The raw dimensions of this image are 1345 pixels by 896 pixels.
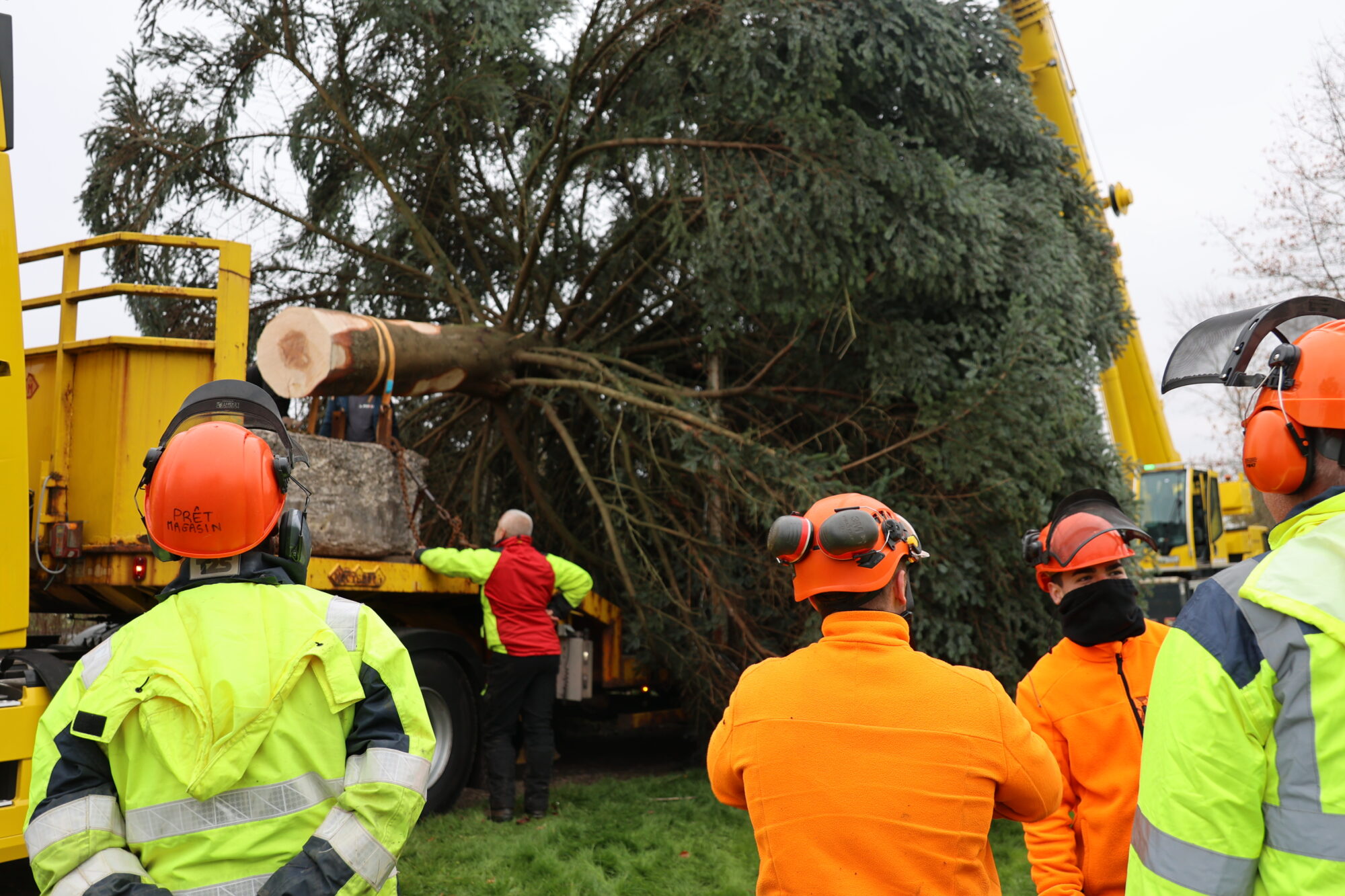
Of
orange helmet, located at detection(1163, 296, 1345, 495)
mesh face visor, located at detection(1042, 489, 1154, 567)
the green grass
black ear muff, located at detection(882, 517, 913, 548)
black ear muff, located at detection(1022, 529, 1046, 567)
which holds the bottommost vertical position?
the green grass

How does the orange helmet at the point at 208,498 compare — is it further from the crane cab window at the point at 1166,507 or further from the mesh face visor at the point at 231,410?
the crane cab window at the point at 1166,507

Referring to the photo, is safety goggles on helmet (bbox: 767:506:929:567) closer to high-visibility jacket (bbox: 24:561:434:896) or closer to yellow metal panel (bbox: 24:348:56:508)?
high-visibility jacket (bbox: 24:561:434:896)

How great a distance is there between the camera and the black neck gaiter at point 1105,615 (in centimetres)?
265

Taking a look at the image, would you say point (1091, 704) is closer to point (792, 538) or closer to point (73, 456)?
point (792, 538)

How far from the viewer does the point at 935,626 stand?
240 inches

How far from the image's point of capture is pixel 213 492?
194 cm

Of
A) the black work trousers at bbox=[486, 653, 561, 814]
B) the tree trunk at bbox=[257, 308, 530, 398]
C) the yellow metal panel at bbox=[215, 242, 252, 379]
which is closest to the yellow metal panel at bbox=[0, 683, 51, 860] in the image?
the yellow metal panel at bbox=[215, 242, 252, 379]

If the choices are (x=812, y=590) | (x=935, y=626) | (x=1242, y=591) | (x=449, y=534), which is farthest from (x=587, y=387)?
(x=1242, y=591)

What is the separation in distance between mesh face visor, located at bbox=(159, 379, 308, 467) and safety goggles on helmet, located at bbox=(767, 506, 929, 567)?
1.08 meters

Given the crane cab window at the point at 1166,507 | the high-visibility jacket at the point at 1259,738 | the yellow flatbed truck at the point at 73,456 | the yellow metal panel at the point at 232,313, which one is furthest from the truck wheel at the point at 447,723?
the crane cab window at the point at 1166,507

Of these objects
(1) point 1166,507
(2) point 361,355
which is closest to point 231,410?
(2) point 361,355

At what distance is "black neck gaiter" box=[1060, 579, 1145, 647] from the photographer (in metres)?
2.65

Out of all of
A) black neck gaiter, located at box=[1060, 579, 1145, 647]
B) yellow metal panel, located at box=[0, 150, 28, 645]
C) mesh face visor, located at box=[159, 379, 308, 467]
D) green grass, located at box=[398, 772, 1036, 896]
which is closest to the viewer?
mesh face visor, located at box=[159, 379, 308, 467]

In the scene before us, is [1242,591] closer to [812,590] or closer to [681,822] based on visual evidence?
[812,590]
